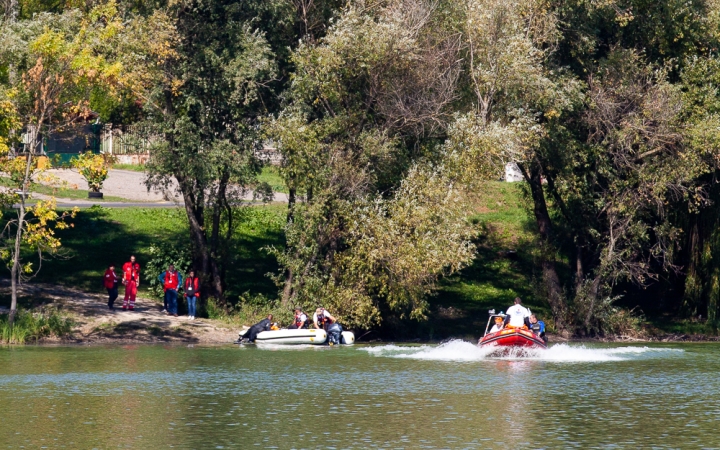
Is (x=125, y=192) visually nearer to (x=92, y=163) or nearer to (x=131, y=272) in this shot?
(x=131, y=272)

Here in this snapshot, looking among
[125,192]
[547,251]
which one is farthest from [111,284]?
[125,192]

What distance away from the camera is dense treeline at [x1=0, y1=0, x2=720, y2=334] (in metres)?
38.8

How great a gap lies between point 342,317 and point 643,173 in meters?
12.9

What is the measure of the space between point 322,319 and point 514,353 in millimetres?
7152

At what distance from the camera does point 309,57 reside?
39.3 m

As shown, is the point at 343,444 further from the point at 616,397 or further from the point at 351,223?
the point at 351,223

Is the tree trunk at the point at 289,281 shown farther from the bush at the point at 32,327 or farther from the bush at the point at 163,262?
the bush at the point at 32,327

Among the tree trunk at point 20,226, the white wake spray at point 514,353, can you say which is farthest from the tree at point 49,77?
the white wake spray at point 514,353

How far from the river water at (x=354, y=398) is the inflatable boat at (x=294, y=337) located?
2.30 ft

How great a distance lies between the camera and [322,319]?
39719 mm

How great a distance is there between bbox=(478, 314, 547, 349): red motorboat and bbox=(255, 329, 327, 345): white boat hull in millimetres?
6154

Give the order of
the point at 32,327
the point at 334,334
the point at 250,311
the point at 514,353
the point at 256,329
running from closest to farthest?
the point at 514,353
the point at 32,327
the point at 334,334
the point at 256,329
the point at 250,311

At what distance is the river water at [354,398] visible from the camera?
67.9ft

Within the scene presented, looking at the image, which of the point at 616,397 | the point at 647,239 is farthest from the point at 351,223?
the point at 616,397
